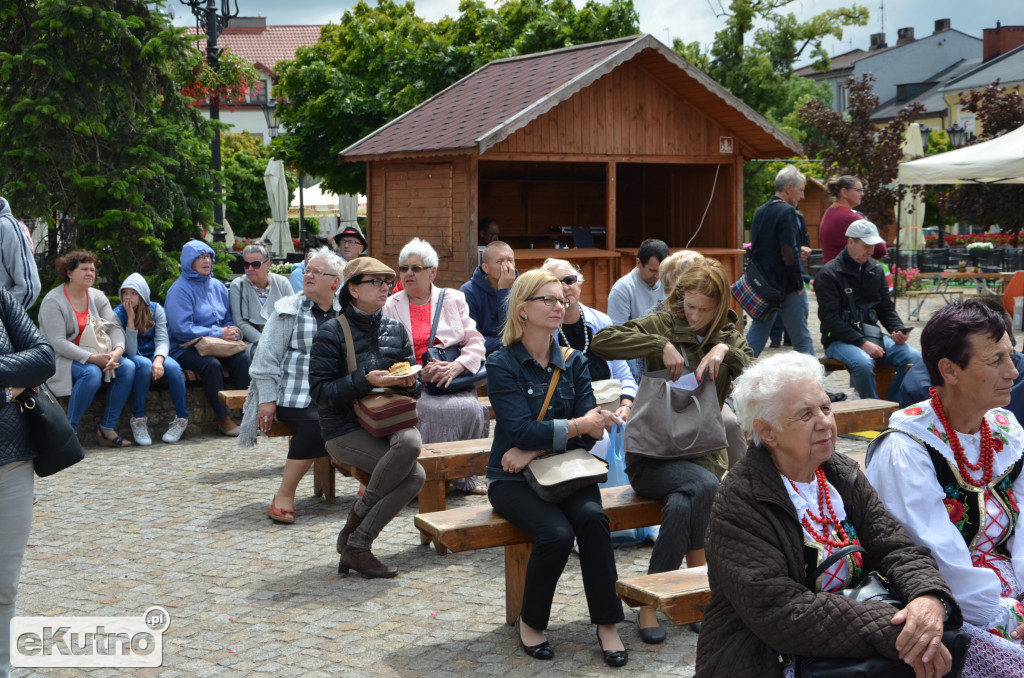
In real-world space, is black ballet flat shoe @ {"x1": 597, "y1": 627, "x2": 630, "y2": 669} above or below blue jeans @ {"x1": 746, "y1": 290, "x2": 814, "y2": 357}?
below

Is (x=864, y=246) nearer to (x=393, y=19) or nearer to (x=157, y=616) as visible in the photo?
(x=157, y=616)

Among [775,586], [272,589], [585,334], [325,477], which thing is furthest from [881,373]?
[775,586]

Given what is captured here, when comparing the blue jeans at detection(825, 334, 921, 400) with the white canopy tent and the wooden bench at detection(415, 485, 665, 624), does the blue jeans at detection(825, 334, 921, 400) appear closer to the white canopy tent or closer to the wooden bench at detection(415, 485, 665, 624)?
the wooden bench at detection(415, 485, 665, 624)

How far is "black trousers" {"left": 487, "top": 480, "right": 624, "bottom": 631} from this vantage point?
189 inches

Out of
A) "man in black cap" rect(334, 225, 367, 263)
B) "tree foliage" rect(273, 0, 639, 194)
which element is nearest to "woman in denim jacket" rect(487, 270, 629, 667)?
"man in black cap" rect(334, 225, 367, 263)

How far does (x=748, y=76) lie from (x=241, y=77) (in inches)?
781

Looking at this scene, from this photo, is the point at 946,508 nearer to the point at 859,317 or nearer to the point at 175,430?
the point at 859,317

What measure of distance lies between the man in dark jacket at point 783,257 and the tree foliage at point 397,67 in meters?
16.6

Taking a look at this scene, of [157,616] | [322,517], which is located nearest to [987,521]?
[157,616]

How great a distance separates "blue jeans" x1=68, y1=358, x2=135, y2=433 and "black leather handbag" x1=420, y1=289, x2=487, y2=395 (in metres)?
3.43

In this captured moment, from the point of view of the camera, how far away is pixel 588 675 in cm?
464

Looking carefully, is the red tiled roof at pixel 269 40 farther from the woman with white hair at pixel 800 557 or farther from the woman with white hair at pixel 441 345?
the woman with white hair at pixel 800 557

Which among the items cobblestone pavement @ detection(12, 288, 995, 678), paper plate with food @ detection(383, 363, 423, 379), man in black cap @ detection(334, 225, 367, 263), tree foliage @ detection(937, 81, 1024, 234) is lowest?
cobblestone pavement @ detection(12, 288, 995, 678)

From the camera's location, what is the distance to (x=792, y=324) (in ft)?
35.9
